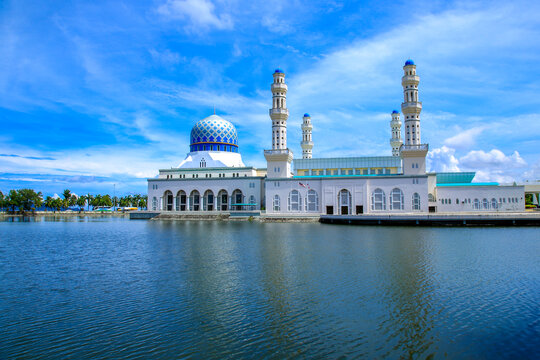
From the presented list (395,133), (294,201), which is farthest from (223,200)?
(395,133)

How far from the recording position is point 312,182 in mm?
61531

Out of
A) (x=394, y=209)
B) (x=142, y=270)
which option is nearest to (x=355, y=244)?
(x=142, y=270)

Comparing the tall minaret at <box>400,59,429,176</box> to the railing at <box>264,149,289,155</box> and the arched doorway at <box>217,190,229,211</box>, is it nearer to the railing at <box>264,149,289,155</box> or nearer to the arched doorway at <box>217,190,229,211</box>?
the railing at <box>264,149,289,155</box>

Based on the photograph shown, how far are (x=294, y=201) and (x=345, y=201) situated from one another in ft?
27.5

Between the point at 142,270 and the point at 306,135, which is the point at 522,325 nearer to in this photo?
the point at 142,270

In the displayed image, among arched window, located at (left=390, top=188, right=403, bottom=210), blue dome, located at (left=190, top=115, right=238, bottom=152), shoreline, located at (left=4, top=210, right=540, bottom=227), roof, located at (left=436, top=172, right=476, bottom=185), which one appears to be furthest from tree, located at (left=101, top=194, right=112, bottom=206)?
roof, located at (left=436, top=172, right=476, bottom=185)

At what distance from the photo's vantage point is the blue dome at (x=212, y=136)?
80.2 m

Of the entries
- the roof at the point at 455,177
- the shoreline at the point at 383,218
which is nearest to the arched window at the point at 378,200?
the shoreline at the point at 383,218

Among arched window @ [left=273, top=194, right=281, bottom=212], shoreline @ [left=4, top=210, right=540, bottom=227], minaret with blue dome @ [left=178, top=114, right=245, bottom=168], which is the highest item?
minaret with blue dome @ [left=178, top=114, right=245, bottom=168]

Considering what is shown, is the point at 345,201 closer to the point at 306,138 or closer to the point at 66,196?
the point at 306,138

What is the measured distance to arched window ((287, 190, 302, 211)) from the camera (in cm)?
6193

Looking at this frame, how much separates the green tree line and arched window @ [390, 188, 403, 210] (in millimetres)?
87039

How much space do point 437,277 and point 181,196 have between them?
2517 inches

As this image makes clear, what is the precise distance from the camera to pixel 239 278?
55.6ft
